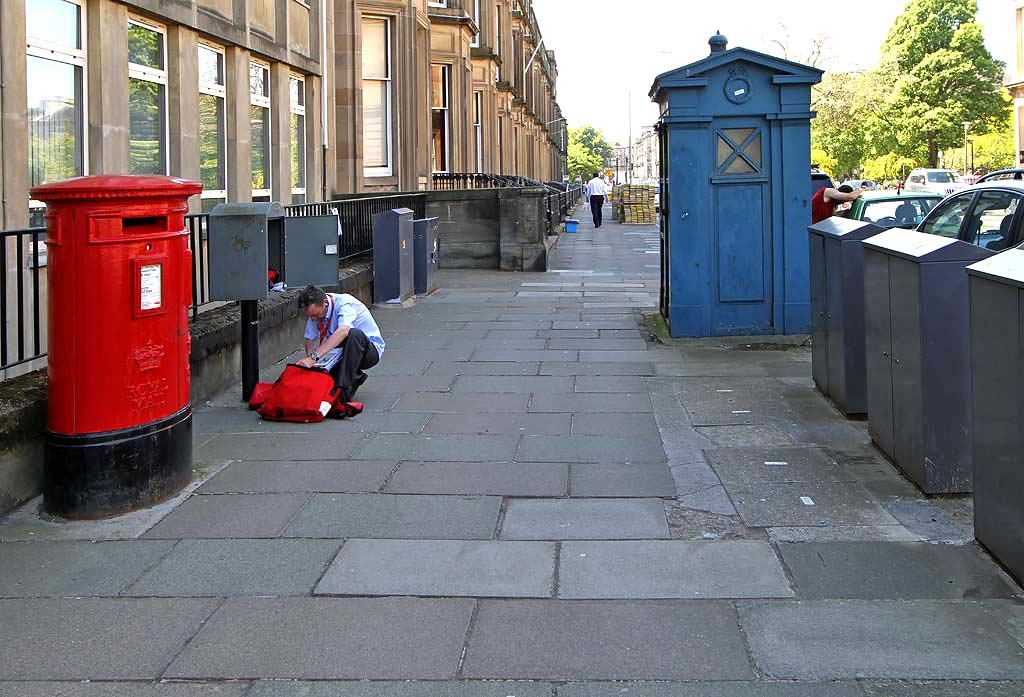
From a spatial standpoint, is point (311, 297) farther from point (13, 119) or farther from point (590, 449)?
point (13, 119)

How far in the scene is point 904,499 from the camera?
6281mm

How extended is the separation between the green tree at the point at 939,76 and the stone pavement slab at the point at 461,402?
74.5 metres

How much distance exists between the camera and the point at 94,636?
14.9 ft

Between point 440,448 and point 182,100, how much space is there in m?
6.81

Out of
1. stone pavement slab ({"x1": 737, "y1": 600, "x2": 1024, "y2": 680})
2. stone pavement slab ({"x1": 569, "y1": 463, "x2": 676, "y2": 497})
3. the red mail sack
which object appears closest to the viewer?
stone pavement slab ({"x1": 737, "y1": 600, "x2": 1024, "y2": 680})

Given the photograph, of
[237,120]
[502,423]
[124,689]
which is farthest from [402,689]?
[237,120]

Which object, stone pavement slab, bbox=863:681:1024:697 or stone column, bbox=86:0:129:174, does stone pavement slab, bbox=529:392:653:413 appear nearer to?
stone column, bbox=86:0:129:174

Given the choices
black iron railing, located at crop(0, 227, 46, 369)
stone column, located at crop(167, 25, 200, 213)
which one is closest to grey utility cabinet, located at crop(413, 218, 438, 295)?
stone column, located at crop(167, 25, 200, 213)

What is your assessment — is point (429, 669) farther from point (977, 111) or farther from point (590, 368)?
point (977, 111)

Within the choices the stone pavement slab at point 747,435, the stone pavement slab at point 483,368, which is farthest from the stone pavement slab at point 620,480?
the stone pavement slab at point 483,368

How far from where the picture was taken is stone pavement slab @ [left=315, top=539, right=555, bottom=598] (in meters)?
5.02

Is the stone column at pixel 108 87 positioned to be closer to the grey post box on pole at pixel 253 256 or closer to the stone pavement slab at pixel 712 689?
the grey post box on pole at pixel 253 256

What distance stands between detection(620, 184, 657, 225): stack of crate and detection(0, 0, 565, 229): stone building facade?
1637 centimetres

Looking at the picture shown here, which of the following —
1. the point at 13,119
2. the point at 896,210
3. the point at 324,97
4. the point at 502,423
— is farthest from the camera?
the point at 324,97
